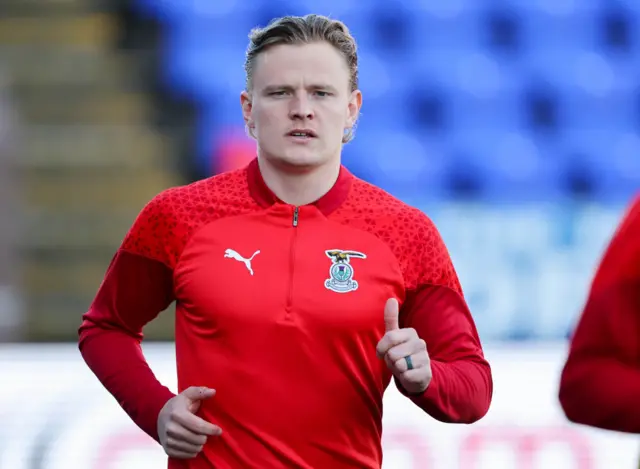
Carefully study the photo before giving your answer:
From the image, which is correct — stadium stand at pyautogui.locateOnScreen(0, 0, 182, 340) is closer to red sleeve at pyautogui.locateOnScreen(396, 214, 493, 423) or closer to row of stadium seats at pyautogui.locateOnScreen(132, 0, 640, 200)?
row of stadium seats at pyautogui.locateOnScreen(132, 0, 640, 200)

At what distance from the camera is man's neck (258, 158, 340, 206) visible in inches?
87.5

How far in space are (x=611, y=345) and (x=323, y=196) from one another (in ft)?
2.72

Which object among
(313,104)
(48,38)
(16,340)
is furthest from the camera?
(48,38)

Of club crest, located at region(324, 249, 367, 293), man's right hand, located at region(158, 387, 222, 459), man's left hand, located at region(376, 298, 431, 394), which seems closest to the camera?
man's left hand, located at region(376, 298, 431, 394)

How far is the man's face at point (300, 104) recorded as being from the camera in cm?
213

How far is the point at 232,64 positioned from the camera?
24.1ft

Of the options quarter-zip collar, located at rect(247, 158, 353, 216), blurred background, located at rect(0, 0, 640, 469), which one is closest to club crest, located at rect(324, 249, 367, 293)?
quarter-zip collar, located at rect(247, 158, 353, 216)

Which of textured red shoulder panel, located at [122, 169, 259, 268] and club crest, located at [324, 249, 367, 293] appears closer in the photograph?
club crest, located at [324, 249, 367, 293]

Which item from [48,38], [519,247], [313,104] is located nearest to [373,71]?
[519,247]

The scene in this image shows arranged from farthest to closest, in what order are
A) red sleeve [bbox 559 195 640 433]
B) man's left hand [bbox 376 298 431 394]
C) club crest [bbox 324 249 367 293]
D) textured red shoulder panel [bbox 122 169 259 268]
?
textured red shoulder panel [bbox 122 169 259 268] < club crest [bbox 324 249 367 293] < man's left hand [bbox 376 298 431 394] < red sleeve [bbox 559 195 640 433]

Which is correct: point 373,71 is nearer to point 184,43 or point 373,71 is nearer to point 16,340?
point 184,43

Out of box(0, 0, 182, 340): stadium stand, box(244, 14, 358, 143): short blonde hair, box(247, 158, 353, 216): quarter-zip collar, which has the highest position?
box(244, 14, 358, 143): short blonde hair

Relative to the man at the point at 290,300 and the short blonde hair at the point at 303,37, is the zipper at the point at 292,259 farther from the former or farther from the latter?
the short blonde hair at the point at 303,37

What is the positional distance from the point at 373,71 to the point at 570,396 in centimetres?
582
